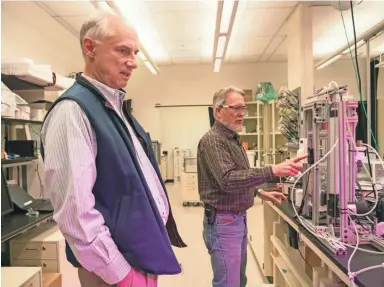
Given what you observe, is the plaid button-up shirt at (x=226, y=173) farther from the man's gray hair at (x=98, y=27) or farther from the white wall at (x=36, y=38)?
the white wall at (x=36, y=38)

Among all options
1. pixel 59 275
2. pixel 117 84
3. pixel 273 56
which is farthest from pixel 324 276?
pixel 273 56

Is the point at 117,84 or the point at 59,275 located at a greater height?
the point at 117,84

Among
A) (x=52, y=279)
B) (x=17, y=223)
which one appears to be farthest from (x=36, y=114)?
(x=52, y=279)

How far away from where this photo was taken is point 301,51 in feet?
13.7

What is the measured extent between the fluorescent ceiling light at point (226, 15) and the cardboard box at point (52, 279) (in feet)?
9.42

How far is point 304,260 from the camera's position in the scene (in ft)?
7.52

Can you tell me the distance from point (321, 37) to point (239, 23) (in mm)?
1677

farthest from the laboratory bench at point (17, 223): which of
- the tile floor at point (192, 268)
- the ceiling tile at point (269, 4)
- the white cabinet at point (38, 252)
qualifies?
the ceiling tile at point (269, 4)

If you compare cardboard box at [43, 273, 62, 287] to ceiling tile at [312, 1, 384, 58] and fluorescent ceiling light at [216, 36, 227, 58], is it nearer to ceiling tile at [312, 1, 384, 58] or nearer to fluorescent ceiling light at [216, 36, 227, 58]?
fluorescent ceiling light at [216, 36, 227, 58]

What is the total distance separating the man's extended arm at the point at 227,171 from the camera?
5.68 feet

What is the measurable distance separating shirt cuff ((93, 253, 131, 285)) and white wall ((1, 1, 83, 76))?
10.9 feet

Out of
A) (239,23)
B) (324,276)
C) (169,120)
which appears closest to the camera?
(324,276)

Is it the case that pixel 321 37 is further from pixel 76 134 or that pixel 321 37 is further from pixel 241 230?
pixel 76 134

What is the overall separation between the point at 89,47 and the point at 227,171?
1011 mm
